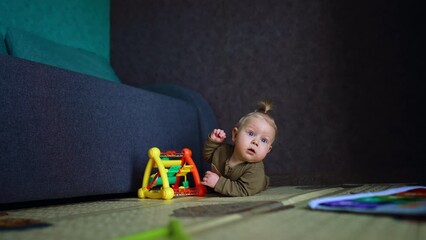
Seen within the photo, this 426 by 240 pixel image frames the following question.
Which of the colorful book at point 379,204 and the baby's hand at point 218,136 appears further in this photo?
the baby's hand at point 218,136

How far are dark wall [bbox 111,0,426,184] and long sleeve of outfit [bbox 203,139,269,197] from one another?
620 millimetres

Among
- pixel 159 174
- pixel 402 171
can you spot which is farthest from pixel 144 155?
pixel 402 171

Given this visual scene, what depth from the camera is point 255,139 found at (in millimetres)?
1563

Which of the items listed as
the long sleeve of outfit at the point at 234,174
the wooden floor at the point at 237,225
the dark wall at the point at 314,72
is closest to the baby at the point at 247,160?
the long sleeve of outfit at the point at 234,174

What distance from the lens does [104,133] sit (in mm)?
1483

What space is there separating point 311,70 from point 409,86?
19.2 inches

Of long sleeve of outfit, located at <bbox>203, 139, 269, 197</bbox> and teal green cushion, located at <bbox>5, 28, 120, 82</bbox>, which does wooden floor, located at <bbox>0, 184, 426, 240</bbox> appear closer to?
long sleeve of outfit, located at <bbox>203, 139, 269, 197</bbox>

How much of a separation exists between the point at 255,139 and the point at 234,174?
0.16 m

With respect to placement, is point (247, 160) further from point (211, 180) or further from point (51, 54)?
point (51, 54)

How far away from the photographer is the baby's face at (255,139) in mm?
1562

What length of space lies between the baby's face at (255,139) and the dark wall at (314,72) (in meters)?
0.67

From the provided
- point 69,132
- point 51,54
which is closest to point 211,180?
point 69,132

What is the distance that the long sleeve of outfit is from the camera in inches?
58.4

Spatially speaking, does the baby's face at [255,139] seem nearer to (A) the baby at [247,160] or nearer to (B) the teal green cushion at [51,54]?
(A) the baby at [247,160]
